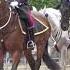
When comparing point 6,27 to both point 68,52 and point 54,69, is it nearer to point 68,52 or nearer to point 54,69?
point 54,69

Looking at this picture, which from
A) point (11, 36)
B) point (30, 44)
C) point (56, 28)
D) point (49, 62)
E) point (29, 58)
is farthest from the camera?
point (56, 28)

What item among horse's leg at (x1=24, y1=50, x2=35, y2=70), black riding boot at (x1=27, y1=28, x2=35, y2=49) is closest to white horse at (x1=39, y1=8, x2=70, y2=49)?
horse's leg at (x1=24, y1=50, x2=35, y2=70)

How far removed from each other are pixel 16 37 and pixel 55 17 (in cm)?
251

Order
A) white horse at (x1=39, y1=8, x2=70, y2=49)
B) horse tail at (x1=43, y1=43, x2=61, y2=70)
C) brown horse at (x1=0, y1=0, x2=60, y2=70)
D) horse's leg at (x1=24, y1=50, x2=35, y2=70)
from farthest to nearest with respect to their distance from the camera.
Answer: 1. white horse at (x1=39, y1=8, x2=70, y2=49)
2. horse tail at (x1=43, y1=43, x2=61, y2=70)
3. horse's leg at (x1=24, y1=50, x2=35, y2=70)
4. brown horse at (x1=0, y1=0, x2=60, y2=70)

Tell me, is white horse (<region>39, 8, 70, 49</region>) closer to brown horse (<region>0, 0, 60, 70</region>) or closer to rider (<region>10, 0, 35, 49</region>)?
rider (<region>10, 0, 35, 49</region>)

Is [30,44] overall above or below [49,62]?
above

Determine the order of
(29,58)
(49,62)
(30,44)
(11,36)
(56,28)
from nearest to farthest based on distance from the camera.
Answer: (11,36) < (30,44) < (29,58) < (49,62) < (56,28)

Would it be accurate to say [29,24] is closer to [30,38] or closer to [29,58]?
[30,38]

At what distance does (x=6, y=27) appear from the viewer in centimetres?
1308

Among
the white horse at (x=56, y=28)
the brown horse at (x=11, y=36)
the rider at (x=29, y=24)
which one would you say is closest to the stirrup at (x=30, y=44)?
the rider at (x=29, y=24)

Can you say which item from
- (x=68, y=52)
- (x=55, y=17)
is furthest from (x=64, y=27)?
(x=68, y=52)

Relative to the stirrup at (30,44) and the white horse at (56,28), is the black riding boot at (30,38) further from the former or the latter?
the white horse at (56,28)

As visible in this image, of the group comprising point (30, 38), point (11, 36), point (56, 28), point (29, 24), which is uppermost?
point (29, 24)

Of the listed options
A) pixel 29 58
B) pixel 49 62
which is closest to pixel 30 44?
pixel 29 58
